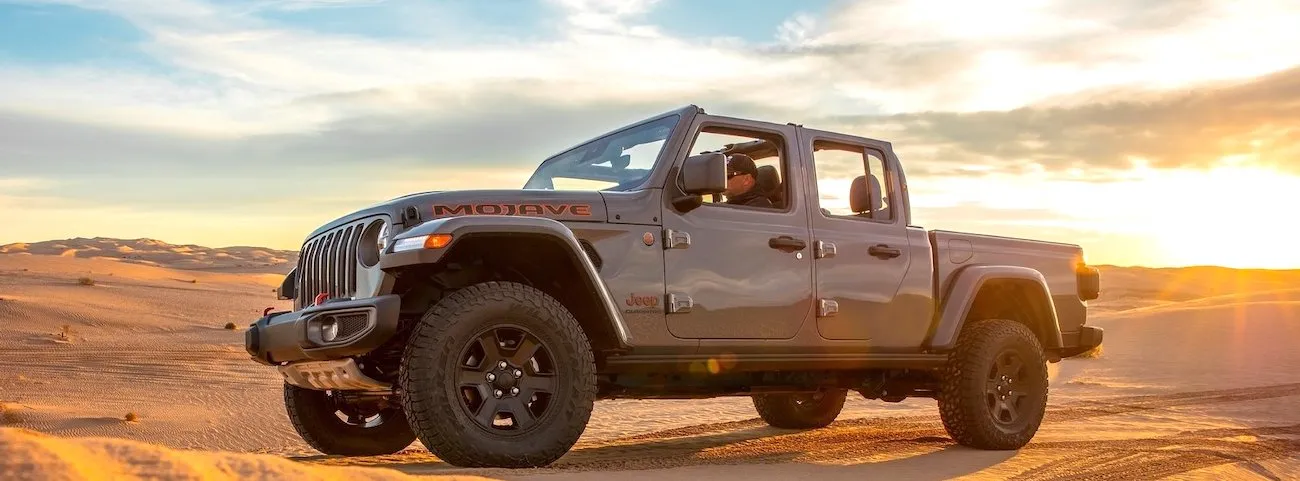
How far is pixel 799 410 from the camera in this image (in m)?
9.55

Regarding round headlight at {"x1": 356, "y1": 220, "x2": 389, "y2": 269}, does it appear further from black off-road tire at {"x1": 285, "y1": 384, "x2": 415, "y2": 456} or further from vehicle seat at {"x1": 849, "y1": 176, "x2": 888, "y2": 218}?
vehicle seat at {"x1": 849, "y1": 176, "x2": 888, "y2": 218}

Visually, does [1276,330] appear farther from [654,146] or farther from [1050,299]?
[654,146]

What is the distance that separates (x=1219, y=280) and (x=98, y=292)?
62.2 metres

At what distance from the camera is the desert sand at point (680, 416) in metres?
5.90

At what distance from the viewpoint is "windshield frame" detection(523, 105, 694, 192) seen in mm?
6456

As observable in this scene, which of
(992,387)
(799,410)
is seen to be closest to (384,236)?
(992,387)

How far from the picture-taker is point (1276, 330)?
21.6 m

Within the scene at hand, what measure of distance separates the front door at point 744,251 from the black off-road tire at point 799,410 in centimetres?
277

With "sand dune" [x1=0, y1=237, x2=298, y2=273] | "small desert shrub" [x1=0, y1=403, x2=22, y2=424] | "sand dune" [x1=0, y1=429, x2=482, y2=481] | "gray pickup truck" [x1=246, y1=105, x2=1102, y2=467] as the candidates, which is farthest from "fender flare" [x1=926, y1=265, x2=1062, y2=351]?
"sand dune" [x1=0, y1=237, x2=298, y2=273]

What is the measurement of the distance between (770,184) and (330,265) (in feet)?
9.08

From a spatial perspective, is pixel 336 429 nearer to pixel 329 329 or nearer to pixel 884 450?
pixel 329 329

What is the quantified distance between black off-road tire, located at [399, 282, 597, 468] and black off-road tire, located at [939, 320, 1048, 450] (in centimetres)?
321

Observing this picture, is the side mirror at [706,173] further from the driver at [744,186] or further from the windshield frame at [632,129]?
the driver at [744,186]

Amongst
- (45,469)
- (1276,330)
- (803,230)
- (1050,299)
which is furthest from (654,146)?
(1276,330)
